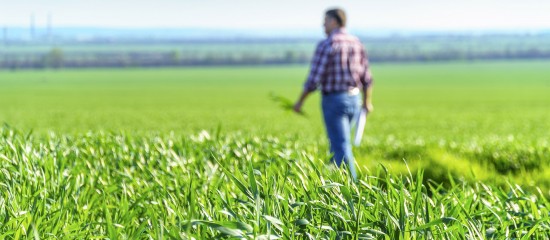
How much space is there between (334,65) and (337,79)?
0.18 meters

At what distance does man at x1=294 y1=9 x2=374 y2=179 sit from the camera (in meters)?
9.77

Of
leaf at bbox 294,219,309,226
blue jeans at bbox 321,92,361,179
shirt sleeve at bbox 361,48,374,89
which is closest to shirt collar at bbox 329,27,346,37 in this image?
shirt sleeve at bbox 361,48,374,89

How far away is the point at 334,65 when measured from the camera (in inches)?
390

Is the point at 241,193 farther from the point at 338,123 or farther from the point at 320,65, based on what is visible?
the point at 320,65

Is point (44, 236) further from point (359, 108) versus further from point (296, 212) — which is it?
point (359, 108)

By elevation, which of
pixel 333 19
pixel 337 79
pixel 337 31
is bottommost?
pixel 337 79

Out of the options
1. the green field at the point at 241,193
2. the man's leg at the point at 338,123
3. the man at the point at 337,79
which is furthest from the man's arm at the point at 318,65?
the green field at the point at 241,193

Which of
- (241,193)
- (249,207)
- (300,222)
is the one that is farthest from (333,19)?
(300,222)

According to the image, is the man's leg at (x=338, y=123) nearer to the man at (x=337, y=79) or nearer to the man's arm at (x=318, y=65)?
the man at (x=337, y=79)

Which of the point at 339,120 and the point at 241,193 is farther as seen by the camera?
the point at 339,120

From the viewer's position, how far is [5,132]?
7078 mm

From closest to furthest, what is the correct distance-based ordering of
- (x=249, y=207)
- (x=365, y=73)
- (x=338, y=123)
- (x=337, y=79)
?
(x=249, y=207) < (x=338, y=123) < (x=337, y=79) < (x=365, y=73)

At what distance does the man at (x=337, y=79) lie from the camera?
9773 mm

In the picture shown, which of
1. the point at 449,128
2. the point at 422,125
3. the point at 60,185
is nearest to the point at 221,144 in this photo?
the point at 60,185
